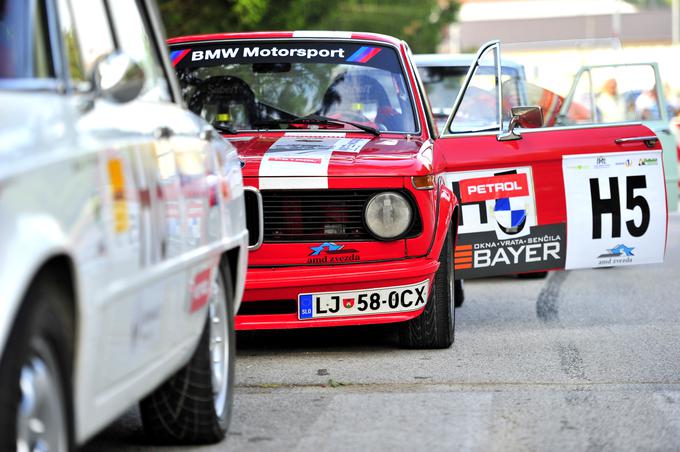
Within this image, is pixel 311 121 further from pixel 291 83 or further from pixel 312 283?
pixel 312 283

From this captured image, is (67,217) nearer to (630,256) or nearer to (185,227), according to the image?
(185,227)

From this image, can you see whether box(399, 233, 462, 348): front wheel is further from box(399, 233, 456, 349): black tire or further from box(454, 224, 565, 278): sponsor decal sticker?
box(454, 224, 565, 278): sponsor decal sticker

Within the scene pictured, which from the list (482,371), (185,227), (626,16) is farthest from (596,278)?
(626,16)

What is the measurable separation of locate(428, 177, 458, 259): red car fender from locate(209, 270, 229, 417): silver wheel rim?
2.26 m

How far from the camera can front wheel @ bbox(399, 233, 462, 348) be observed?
7.90 meters

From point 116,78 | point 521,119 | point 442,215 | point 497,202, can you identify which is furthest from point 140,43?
point 497,202

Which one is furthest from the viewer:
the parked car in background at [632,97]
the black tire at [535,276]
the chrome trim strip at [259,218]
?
the parked car in background at [632,97]

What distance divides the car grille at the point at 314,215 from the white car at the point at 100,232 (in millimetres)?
2103

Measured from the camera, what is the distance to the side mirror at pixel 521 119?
8.58 meters

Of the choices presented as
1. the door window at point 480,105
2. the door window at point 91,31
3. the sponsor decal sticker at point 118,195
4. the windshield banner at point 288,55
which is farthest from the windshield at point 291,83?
the sponsor decal sticker at point 118,195

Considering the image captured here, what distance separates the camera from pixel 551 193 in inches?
354

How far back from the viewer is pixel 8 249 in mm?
3148

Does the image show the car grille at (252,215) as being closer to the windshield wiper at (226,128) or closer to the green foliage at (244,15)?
the windshield wiper at (226,128)

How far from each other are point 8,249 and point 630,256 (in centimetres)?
657
